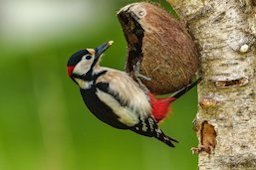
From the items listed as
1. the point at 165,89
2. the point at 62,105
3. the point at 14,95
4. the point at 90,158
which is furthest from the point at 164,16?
the point at 14,95

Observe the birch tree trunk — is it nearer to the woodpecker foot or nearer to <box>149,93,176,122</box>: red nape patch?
the woodpecker foot

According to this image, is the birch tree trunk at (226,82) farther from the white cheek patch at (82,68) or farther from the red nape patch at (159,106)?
the white cheek patch at (82,68)

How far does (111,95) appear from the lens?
3980 millimetres

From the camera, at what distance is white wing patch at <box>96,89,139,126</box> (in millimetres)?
3953

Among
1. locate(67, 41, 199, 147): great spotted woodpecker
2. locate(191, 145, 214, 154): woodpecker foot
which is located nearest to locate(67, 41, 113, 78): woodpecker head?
locate(67, 41, 199, 147): great spotted woodpecker


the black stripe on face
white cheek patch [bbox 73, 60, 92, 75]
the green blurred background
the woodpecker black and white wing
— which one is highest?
the black stripe on face

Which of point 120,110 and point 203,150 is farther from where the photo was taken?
point 120,110

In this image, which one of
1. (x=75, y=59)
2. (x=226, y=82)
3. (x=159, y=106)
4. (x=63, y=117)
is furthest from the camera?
(x=63, y=117)

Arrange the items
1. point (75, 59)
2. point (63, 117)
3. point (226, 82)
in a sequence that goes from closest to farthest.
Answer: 1. point (226, 82)
2. point (75, 59)
3. point (63, 117)

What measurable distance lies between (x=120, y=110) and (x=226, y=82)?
466mm

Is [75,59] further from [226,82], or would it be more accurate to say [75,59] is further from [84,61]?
[226,82]

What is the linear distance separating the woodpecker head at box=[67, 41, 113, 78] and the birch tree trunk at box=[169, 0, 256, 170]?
1.34ft

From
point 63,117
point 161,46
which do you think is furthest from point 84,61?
point 63,117

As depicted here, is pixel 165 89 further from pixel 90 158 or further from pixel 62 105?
pixel 62 105
